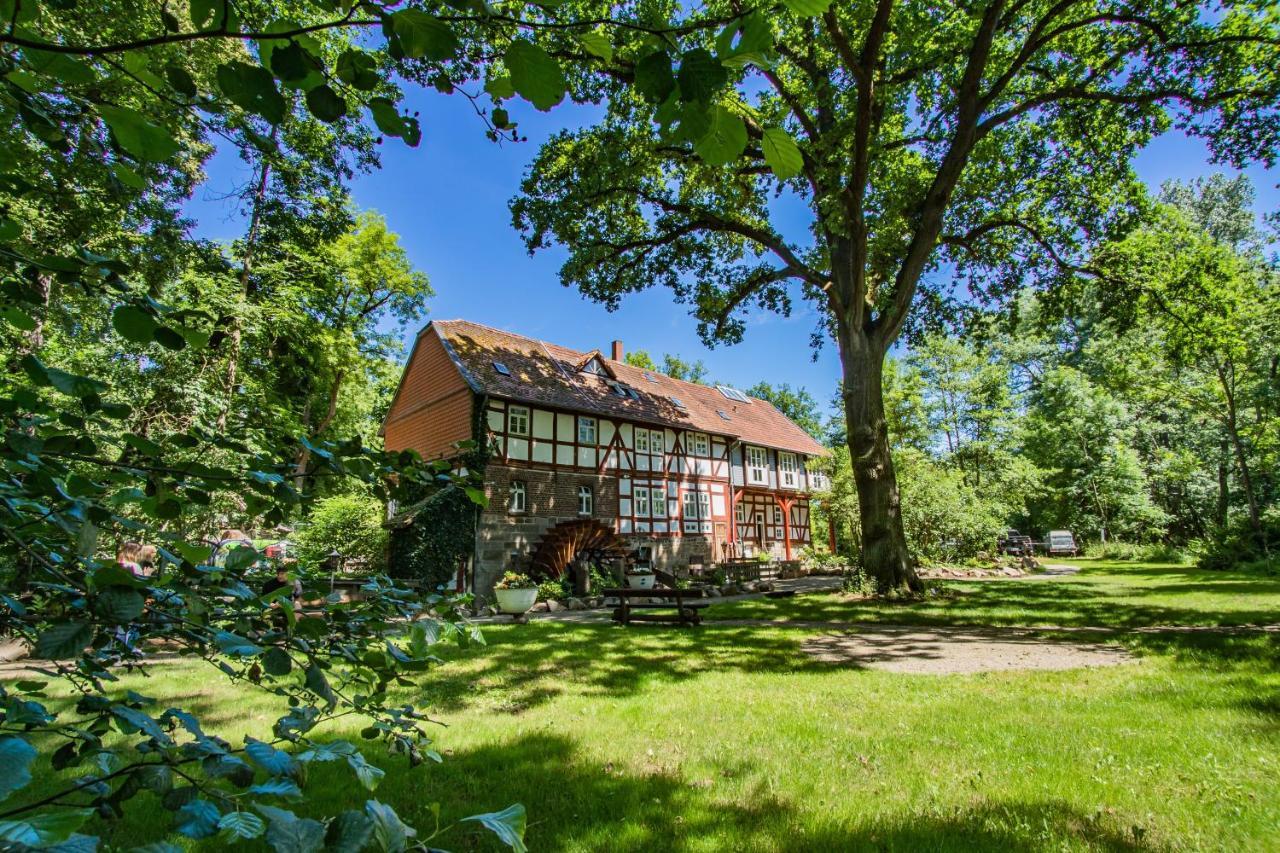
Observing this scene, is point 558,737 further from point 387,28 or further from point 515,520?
point 515,520

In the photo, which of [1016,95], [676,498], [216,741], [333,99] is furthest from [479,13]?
[676,498]

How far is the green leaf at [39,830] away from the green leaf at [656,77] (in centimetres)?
121

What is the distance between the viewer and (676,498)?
75.9 feet

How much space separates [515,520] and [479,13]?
17301 millimetres

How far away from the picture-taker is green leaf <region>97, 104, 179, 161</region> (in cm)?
97

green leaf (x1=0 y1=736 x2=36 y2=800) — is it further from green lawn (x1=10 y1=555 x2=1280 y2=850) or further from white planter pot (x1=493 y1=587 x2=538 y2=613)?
white planter pot (x1=493 y1=587 x2=538 y2=613)

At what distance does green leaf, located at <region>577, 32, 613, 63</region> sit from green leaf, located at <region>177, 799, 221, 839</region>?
134cm

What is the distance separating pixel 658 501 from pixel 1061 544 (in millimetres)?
25598

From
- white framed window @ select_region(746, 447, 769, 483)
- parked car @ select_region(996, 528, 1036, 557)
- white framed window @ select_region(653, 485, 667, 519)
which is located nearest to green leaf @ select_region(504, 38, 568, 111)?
white framed window @ select_region(653, 485, 667, 519)

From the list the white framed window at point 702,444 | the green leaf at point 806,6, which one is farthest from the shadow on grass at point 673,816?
the white framed window at point 702,444

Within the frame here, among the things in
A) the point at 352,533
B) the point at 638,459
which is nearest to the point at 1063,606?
the point at 638,459

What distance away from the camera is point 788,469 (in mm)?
29703

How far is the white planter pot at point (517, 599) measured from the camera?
12.3 m

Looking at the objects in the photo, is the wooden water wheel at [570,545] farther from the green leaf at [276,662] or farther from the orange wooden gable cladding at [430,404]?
the green leaf at [276,662]
